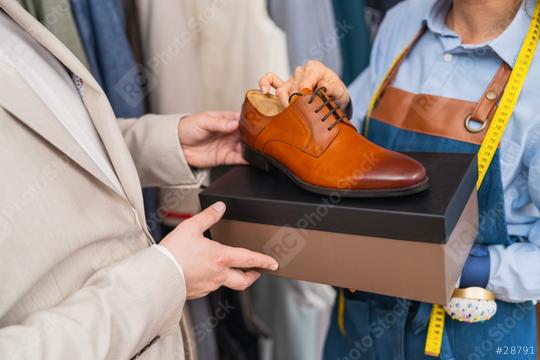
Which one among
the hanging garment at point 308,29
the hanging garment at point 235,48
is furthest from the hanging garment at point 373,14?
the hanging garment at point 235,48

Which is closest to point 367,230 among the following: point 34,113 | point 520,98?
point 520,98

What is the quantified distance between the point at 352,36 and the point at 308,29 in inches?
6.6

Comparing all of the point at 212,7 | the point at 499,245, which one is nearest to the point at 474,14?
the point at 499,245

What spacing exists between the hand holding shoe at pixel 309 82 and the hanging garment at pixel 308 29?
1.15 feet

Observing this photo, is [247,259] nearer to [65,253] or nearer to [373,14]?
[65,253]

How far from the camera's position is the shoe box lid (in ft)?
1.60

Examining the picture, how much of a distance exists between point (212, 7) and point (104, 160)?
1.62ft

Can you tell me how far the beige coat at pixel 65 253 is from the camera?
1.44 ft

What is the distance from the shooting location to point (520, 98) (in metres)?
0.58

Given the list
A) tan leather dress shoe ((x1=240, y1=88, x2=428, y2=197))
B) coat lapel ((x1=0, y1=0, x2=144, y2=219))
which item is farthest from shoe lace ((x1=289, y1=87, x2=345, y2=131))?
coat lapel ((x1=0, y1=0, x2=144, y2=219))

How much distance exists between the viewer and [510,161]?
590 mm

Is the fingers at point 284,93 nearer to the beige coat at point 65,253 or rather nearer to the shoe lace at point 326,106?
the shoe lace at point 326,106

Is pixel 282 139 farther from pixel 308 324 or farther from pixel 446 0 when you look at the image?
pixel 308 324

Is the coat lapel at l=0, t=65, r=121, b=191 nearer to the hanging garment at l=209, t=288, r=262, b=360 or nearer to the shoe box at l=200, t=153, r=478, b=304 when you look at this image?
the shoe box at l=200, t=153, r=478, b=304
